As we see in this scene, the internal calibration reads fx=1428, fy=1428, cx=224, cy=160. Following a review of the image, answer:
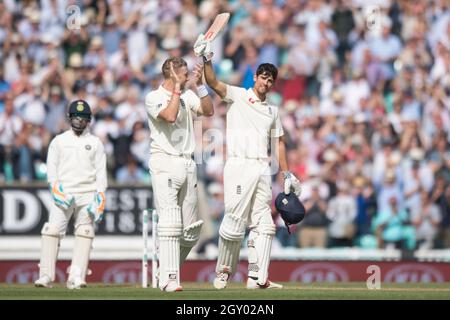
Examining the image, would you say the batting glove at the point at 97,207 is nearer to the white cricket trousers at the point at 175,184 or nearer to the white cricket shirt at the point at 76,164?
the white cricket shirt at the point at 76,164

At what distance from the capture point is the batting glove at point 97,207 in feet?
48.1

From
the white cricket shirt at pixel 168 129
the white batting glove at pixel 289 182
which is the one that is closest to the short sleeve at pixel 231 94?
the white cricket shirt at pixel 168 129

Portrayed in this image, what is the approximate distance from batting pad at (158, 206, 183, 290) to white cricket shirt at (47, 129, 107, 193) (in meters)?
1.79

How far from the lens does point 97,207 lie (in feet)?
48.1

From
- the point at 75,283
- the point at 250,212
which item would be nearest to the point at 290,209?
the point at 250,212

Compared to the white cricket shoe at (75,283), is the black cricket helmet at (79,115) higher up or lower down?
higher up

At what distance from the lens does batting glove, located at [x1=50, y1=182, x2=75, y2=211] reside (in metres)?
14.6

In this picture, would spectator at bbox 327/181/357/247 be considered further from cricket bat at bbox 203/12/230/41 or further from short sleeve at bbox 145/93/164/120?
short sleeve at bbox 145/93/164/120

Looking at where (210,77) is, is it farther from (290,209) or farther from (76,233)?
(76,233)

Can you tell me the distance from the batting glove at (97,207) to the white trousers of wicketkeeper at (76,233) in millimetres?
56

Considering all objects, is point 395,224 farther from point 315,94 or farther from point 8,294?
point 8,294

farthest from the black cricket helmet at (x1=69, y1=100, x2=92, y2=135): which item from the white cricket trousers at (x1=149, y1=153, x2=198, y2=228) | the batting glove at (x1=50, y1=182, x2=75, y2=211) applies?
the white cricket trousers at (x1=149, y1=153, x2=198, y2=228)

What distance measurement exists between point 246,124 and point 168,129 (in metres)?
0.79

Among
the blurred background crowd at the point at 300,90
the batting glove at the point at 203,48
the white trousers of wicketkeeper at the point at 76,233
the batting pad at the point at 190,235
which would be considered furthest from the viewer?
the blurred background crowd at the point at 300,90
